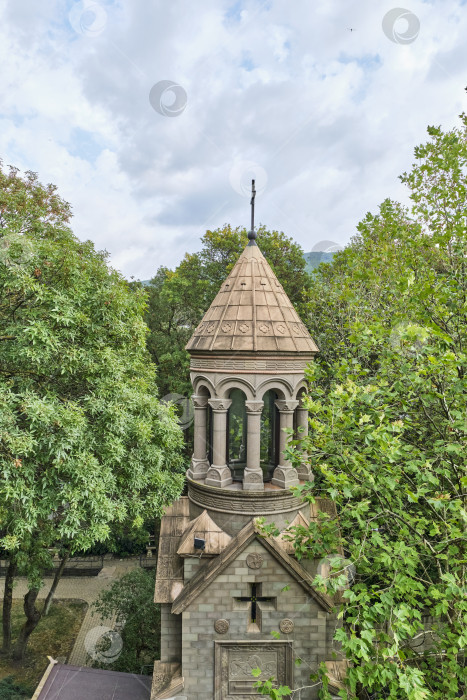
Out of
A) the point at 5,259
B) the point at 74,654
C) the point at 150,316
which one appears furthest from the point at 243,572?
the point at 150,316

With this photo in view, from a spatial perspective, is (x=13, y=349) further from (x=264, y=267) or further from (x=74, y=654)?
(x=74, y=654)

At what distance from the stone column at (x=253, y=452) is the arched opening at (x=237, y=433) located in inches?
44.7

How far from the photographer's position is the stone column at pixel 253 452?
→ 323 inches

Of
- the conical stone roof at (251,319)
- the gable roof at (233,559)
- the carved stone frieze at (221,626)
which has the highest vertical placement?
the conical stone roof at (251,319)

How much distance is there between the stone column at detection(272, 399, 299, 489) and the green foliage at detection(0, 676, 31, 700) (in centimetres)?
1029

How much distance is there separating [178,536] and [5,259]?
6788mm

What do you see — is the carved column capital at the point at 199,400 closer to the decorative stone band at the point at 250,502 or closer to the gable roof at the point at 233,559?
the decorative stone band at the point at 250,502

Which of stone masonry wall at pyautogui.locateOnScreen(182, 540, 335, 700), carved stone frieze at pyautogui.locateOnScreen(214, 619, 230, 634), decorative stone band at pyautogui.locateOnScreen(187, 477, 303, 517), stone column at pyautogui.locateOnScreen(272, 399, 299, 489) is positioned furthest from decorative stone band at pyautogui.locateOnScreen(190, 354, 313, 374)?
carved stone frieze at pyautogui.locateOnScreen(214, 619, 230, 634)

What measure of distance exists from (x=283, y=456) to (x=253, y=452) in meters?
0.68

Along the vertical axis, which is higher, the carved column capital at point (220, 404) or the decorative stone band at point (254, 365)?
the decorative stone band at point (254, 365)

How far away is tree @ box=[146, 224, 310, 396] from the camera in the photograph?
20156mm

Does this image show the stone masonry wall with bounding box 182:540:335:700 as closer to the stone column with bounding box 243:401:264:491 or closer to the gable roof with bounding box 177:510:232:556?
the gable roof with bounding box 177:510:232:556

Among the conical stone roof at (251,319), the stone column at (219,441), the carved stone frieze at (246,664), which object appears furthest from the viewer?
the stone column at (219,441)

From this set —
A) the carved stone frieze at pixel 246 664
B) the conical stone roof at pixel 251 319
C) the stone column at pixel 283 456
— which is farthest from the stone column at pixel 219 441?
the carved stone frieze at pixel 246 664
